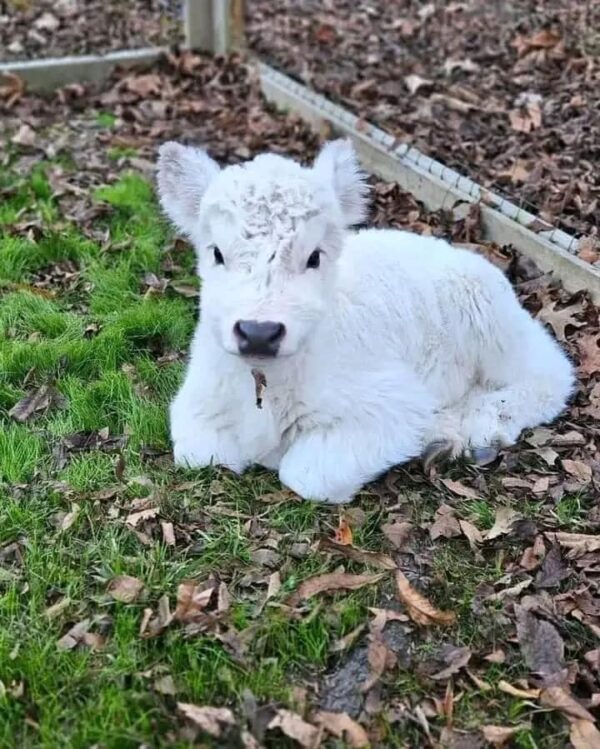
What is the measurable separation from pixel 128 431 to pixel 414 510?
1.56m

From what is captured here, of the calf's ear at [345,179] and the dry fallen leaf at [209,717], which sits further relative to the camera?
the calf's ear at [345,179]

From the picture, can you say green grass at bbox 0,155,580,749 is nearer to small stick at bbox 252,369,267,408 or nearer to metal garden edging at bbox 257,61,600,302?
small stick at bbox 252,369,267,408

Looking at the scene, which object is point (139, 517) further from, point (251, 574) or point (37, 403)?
point (37, 403)

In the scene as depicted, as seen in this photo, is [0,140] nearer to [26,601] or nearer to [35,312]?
[35,312]

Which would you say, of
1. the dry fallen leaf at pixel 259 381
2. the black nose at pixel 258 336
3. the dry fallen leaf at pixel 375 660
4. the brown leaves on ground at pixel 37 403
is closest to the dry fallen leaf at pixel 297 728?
the dry fallen leaf at pixel 375 660

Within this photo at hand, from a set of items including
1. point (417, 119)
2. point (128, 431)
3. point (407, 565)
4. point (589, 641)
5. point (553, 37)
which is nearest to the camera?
point (589, 641)

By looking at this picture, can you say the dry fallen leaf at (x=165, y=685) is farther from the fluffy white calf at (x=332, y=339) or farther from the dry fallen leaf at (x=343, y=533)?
the fluffy white calf at (x=332, y=339)

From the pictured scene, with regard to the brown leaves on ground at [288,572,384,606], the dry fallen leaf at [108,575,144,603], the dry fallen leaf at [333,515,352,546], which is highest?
the dry fallen leaf at [108,575,144,603]

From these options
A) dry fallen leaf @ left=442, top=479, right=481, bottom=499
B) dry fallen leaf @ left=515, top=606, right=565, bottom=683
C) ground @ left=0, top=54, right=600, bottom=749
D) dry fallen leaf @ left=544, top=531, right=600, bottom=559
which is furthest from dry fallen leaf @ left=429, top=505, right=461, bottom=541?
dry fallen leaf @ left=515, top=606, right=565, bottom=683

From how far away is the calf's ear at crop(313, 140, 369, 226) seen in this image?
179 inches

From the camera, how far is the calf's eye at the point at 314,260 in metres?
4.16

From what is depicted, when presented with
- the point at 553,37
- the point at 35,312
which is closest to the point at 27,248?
the point at 35,312

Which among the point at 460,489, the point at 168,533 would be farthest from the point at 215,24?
the point at 168,533

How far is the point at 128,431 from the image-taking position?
5023 millimetres
